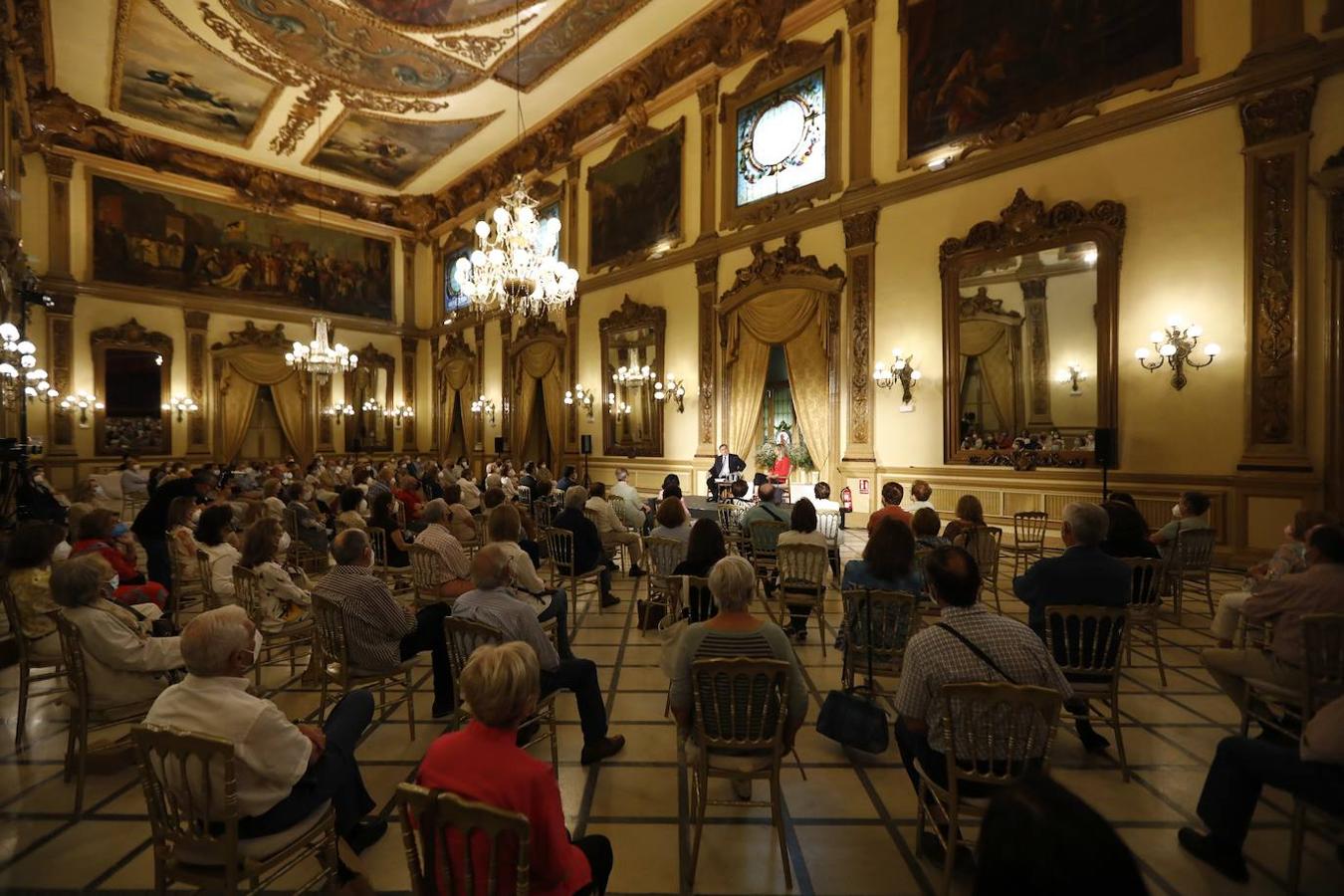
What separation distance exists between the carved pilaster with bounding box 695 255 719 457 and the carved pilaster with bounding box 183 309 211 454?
45.6 ft

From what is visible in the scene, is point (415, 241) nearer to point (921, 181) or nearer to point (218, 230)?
point (218, 230)

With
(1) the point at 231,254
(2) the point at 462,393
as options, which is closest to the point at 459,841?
(2) the point at 462,393

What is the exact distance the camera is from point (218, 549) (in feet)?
14.8

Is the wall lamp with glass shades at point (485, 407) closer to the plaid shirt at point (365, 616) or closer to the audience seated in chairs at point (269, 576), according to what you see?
the audience seated in chairs at point (269, 576)

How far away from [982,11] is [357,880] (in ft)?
37.4

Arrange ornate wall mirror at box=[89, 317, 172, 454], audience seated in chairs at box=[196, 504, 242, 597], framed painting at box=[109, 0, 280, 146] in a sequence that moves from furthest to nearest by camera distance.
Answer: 1. ornate wall mirror at box=[89, 317, 172, 454]
2. framed painting at box=[109, 0, 280, 146]
3. audience seated in chairs at box=[196, 504, 242, 597]

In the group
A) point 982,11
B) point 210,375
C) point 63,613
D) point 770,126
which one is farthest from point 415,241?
point 63,613

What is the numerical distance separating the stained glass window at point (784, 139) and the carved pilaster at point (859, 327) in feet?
4.64

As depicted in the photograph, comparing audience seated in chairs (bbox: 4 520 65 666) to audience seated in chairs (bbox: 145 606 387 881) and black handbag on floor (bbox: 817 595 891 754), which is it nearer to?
audience seated in chairs (bbox: 145 606 387 881)

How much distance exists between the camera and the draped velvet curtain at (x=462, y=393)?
62.1 ft

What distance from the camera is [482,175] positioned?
17859 millimetres

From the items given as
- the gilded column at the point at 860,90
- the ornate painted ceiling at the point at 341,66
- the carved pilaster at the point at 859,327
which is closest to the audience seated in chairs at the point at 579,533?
the carved pilaster at the point at 859,327

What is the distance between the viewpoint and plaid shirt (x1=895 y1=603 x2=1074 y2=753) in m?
2.18

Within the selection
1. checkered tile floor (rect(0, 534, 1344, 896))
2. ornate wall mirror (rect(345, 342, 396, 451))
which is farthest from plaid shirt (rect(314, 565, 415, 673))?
ornate wall mirror (rect(345, 342, 396, 451))
